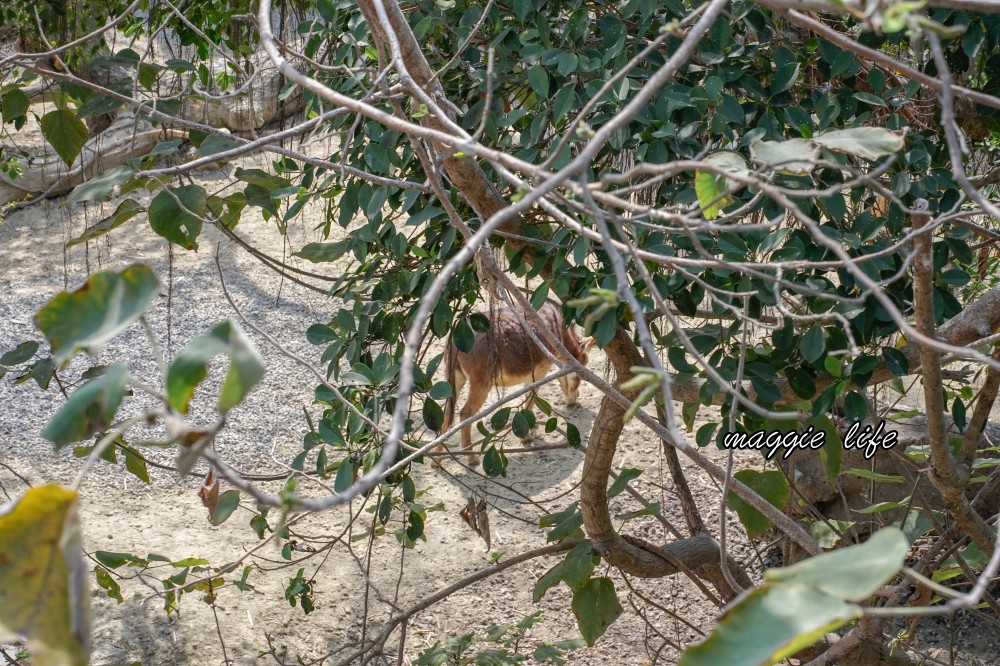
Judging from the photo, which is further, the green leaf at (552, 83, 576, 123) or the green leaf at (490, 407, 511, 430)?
the green leaf at (490, 407, 511, 430)

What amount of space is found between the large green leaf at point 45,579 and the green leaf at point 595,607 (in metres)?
1.79

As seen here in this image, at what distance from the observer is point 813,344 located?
1.68 m

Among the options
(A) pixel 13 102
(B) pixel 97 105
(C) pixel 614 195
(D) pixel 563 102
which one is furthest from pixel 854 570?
(A) pixel 13 102

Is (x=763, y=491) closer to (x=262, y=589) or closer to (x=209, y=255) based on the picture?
(x=262, y=589)

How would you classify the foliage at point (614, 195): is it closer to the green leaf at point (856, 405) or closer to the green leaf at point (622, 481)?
the green leaf at point (856, 405)

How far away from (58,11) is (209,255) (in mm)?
4301

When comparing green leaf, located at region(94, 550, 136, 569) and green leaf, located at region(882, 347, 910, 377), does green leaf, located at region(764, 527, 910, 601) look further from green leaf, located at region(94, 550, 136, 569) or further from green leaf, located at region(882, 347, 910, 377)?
green leaf, located at region(94, 550, 136, 569)

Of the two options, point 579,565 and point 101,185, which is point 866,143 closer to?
point 101,185

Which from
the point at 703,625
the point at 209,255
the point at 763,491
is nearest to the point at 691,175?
the point at 763,491

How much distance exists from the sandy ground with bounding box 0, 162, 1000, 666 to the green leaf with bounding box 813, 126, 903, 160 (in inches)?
60.4

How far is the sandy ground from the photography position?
Answer: 3.31 m

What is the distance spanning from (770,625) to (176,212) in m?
1.39

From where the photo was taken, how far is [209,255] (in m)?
7.06

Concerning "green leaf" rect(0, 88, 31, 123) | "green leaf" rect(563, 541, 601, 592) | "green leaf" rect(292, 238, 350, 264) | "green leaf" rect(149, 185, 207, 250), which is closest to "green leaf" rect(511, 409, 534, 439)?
"green leaf" rect(563, 541, 601, 592)
